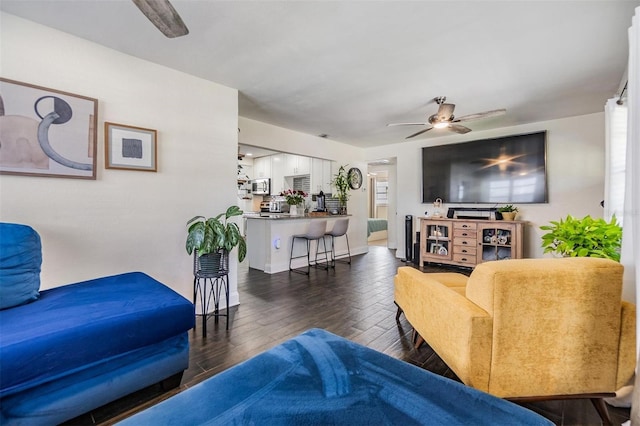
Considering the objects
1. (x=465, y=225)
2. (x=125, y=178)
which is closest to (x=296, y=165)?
(x=465, y=225)

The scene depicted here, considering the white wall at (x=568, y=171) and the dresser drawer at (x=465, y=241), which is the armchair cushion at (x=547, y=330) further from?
the white wall at (x=568, y=171)

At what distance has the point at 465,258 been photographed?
4.75 meters

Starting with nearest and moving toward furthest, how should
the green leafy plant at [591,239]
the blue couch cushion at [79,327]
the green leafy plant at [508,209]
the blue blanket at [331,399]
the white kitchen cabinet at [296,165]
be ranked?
1. the blue blanket at [331,399]
2. the blue couch cushion at [79,327]
3. the green leafy plant at [591,239]
4. the green leafy plant at [508,209]
5. the white kitchen cabinet at [296,165]

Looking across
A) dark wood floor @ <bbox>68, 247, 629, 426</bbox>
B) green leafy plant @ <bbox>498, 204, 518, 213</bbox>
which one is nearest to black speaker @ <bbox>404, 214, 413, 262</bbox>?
dark wood floor @ <bbox>68, 247, 629, 426</bbox>

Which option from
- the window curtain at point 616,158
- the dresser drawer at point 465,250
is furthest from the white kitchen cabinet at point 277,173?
the window curtain at point 616,158

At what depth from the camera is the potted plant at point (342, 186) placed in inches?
233

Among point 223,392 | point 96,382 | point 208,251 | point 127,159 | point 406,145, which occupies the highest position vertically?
point 406,145

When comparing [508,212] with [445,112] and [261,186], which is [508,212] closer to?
[445,112]

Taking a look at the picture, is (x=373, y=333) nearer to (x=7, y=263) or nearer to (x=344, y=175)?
(x=7, y=263)

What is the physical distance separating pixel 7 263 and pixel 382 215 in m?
9.61

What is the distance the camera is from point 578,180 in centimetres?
414

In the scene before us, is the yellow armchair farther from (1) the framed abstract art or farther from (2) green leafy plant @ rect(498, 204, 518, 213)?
(2) green leafy plant @ rect(498, 204, 518, 213)

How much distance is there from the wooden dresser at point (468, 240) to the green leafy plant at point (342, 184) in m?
1.64

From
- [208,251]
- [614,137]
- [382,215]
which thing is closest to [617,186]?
[614,137]
